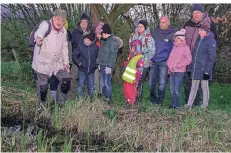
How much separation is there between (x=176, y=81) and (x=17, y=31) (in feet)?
21.5

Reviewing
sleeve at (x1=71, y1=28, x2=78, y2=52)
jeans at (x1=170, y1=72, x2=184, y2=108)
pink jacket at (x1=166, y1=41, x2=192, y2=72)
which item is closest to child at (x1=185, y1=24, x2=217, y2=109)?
pink jacket at (x1=166, y1=41, x2=192, y2=72)

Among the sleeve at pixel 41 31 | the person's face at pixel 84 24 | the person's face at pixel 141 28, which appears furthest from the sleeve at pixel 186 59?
the sleeve at pixel 41 31

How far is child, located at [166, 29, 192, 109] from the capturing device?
754cm

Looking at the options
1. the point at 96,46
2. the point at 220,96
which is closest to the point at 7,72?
the point at 96,46

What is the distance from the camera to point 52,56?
7230mm

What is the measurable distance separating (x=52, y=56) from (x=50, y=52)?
0.24ft

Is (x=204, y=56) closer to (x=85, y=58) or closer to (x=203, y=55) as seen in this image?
(x=203, y=55)

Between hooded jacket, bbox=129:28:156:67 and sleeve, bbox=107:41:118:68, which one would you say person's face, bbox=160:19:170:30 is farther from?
sleeve, bbox=107:41:118:68

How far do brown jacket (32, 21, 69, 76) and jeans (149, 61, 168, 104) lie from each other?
1659mm

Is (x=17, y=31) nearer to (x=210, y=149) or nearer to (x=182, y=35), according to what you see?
(x=182, y=35)

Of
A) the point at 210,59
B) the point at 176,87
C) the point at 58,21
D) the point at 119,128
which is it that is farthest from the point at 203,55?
the point at 58,21

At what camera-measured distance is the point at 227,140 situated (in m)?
5.67

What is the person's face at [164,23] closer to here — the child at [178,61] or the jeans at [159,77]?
the child at [178,61]

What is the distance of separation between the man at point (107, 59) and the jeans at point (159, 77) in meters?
0.73
